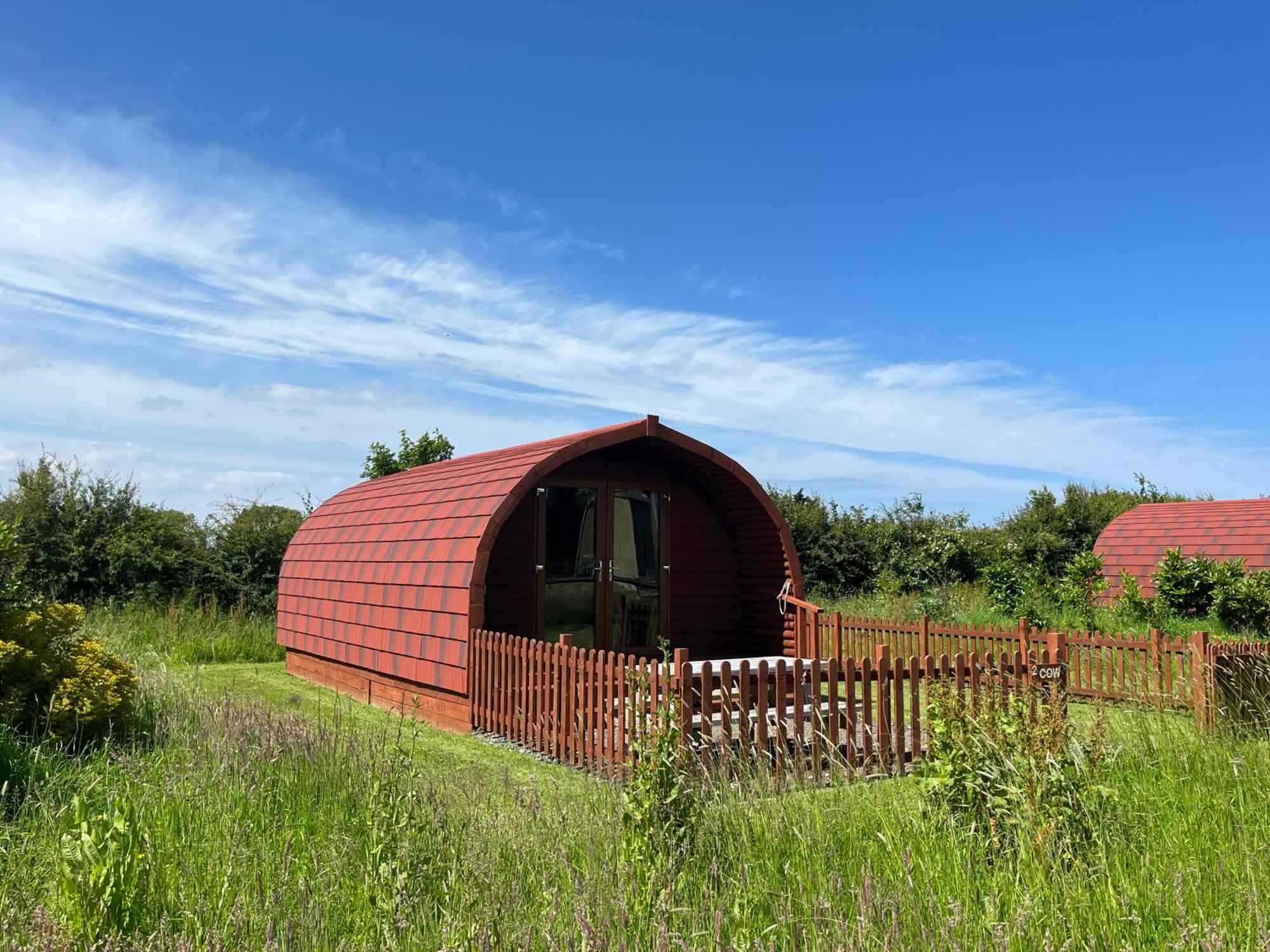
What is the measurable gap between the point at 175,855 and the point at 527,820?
1.59 metres

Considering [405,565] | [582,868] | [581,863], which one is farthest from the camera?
[405,565]

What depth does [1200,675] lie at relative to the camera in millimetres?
8281

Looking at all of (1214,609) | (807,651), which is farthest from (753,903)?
(1214,609)

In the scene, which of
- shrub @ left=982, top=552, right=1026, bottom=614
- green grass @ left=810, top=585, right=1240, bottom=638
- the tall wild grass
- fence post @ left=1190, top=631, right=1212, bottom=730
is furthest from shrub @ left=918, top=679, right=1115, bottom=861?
shrub @ left=982, top=552, right=1026, bottom=614

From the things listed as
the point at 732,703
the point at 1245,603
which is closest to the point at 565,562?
the point at 732,703

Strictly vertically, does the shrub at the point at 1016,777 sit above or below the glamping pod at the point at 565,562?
below

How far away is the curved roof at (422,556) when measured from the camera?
10.4 meters

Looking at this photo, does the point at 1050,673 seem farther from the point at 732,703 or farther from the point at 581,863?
the point at 581,863

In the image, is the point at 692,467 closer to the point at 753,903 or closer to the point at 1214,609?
the point at 753,903

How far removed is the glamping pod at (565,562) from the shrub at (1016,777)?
20.6ft

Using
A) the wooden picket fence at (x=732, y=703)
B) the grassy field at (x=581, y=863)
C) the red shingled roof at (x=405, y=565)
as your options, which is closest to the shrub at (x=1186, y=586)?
the wooden picket fence at (x=732, y=703)

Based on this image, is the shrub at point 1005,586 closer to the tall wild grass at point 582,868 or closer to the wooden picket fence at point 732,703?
the wooden picket fence at point 732,703

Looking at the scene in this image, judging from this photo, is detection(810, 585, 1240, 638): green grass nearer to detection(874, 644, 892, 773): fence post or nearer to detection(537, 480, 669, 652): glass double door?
detection(537, 480, 669, 652): glass double door

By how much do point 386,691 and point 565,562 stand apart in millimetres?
2681
